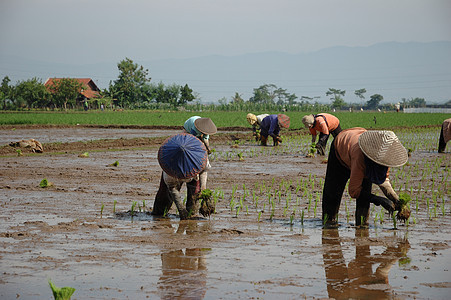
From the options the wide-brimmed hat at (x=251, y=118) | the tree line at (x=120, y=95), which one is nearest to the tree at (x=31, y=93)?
the tree line at (x=120, y=95)

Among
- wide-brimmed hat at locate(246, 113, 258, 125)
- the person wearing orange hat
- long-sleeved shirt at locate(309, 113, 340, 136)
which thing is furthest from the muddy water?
wide-brimmed hat at locate(246, 113, 258, 125)

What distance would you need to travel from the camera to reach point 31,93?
70.8 metres

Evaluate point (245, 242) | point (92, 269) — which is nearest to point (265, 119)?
point (245, 242)

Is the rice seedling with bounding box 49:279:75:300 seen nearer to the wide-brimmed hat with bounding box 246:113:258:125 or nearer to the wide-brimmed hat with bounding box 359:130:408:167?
the wide-brimmed hat with bounding box 359:130:408:167

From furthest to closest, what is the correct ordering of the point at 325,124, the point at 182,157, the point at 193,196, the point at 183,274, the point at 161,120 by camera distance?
the point at 161,120 < the point at 325,124 < the point at 193,196 < the point at 182,157 < the point at 183,274

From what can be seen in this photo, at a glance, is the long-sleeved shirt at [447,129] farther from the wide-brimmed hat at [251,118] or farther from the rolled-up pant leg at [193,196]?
the rolled-up pant leg at [193,196]

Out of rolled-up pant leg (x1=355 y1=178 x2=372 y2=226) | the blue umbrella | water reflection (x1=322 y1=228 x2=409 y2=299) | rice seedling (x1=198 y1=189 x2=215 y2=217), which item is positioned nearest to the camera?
water reflection (x1=322 y1=228 x2=409 y2=299)

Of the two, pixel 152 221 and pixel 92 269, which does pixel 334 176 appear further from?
pixel 92 269

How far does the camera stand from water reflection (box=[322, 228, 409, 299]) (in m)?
4.95

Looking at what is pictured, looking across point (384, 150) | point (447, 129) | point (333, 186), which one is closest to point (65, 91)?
point (447, 129)

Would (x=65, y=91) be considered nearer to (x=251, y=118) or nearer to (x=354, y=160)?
(x=251, y=118)

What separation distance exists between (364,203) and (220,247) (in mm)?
1985

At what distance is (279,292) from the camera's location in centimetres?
488

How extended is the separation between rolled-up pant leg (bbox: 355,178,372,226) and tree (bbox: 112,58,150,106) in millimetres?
74504
